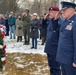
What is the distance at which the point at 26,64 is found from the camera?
29.5 ft

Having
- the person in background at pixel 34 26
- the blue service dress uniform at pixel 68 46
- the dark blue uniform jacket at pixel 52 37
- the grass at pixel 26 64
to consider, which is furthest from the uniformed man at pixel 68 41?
the person in background at pixel 34 26

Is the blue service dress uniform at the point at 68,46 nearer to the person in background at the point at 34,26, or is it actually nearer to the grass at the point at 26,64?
the grass at the point at 26,64

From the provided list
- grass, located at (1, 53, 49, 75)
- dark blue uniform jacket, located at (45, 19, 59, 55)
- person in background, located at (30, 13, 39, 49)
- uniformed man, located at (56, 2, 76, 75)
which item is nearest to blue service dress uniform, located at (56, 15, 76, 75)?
uniformed man, located at (56, 2, 76, 75)

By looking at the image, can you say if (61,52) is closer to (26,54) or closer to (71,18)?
(71,18)

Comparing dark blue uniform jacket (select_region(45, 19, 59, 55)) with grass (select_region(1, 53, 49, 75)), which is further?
grass (select_region(1, 53, 49, 75))

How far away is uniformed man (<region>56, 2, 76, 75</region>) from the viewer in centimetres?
459

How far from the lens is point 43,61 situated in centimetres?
955

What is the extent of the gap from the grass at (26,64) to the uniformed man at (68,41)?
3038 mm

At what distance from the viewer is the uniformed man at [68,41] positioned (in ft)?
15.0

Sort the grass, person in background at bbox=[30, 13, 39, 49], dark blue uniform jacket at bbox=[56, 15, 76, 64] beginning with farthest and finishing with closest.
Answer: person in background at bbox=[30, 13, 39, 49] < the grass < dark blue uniform jacket at bbox=[56, 15, 76, 64]

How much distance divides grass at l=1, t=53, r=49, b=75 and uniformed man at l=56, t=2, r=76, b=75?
3.04m

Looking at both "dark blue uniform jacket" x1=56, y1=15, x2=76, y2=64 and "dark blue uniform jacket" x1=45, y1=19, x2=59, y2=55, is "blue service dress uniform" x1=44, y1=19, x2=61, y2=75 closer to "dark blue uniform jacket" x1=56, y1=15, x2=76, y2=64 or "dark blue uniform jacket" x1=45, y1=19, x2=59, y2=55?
"dark blue uniform jacket" x1=45, y1=19, x2=59, y2=55

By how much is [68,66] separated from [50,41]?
148cm

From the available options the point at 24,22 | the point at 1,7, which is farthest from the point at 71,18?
the point at 1,7
